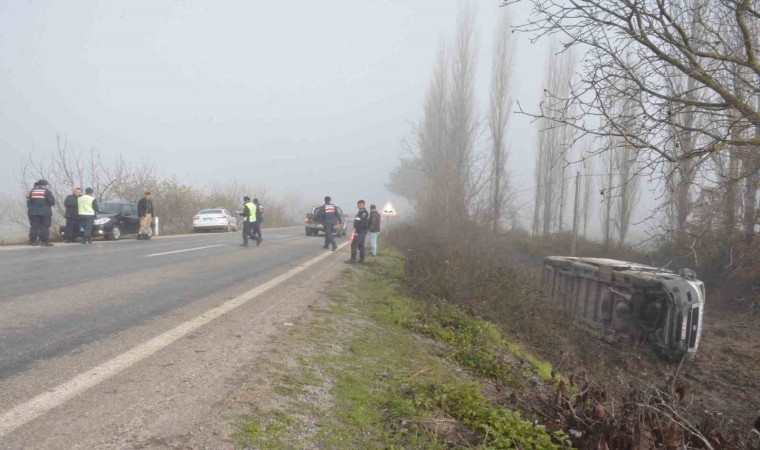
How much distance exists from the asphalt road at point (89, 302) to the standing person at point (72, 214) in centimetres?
335

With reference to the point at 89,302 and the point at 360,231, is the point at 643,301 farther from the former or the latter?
the point at 89,302

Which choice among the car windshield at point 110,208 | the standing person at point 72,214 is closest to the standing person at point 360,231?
the standing person at point 72,214

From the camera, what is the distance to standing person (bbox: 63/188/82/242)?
15.8 m

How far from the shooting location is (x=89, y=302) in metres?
6.27

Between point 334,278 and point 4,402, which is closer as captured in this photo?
point 4,402

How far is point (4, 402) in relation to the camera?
3.09 m

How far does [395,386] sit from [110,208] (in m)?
18.0

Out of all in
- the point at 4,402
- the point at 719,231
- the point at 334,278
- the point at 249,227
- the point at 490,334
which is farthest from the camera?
the point at 249,227

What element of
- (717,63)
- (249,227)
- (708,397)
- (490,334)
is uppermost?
(717,63)

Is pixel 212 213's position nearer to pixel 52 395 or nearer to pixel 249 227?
pixel 249 227

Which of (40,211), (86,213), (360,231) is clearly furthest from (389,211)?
(40,211)

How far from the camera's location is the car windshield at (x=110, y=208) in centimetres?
1873

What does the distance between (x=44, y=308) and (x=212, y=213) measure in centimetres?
2567

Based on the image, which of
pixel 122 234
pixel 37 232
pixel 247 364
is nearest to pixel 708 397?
Result: pixel 247 364
